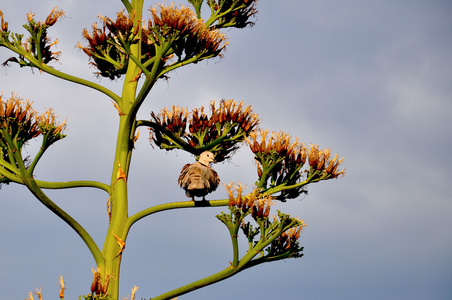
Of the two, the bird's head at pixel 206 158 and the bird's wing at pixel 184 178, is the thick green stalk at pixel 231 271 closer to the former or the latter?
the bird's wing at pixel 184 178

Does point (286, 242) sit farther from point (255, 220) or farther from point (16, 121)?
point (16, 121)

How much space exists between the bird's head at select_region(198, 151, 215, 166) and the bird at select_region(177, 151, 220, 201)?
0.22 m

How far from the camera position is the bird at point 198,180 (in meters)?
9.27

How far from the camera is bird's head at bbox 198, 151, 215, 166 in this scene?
32.9 feet

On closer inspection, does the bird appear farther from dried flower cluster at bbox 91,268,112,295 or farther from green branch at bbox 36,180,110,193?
dried flower cluster at bbox 91,268,112,295

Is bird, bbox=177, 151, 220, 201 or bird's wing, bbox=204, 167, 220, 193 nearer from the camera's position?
bird, bbox=177, 151, 220, 201

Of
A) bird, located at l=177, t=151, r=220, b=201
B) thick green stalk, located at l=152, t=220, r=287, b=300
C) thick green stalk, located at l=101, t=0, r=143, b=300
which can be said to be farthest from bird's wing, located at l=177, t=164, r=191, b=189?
thick green stalk, located at l=152, t=220, r=287, b=300

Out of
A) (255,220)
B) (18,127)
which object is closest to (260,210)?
(255,220)

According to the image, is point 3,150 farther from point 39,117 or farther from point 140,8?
point 140,8

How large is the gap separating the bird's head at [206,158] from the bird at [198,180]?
0.22m

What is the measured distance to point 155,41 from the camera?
30.8 feet

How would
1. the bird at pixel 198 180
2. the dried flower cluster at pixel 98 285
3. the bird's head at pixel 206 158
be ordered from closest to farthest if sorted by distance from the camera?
the dried flower cluster at pixel 98 285
the bird at pixel 198 180
the bird's head at pixel 206 158

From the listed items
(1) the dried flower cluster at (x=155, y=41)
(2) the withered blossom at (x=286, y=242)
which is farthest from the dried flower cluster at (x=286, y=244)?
(1) the dried flower cluster at (x=155, y=41)

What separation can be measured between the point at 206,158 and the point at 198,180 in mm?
806
